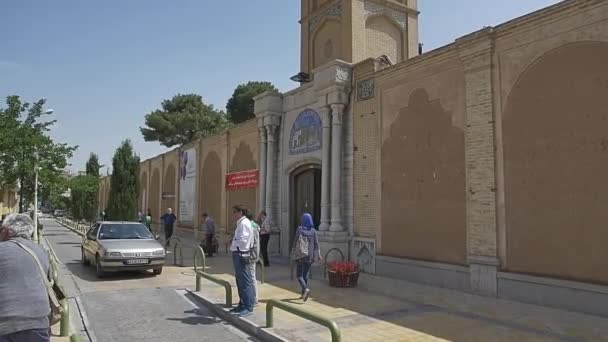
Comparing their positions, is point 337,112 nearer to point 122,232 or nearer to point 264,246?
point 264,246

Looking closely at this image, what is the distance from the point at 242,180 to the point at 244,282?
1099cm

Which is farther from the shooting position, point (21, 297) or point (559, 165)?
point (559, 165)

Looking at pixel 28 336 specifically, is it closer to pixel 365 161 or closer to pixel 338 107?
pixel 365 161

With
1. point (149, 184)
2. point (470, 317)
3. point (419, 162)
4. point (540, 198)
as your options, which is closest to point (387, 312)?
point (470, 317)

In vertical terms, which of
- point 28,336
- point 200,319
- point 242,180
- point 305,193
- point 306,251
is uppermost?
point 242,180

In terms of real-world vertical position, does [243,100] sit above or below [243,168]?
above

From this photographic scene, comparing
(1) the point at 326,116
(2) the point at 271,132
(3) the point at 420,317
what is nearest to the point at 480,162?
(3) the point at 420,317

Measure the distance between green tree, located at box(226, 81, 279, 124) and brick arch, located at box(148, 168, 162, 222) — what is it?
49.3ft

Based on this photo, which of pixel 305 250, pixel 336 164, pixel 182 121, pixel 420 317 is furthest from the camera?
pixel 182 121

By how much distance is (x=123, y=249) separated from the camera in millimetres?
11219

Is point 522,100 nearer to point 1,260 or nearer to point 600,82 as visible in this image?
point 600,82

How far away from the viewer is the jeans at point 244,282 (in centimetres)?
740

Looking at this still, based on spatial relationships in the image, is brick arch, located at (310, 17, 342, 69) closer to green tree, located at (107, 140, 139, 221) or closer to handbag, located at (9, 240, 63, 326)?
green tree, located at (107, 140, 139, 221)

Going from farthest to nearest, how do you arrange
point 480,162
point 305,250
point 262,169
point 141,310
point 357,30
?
point 357,30, point 262,169, point 480,162, point 305,250, point 141,310
